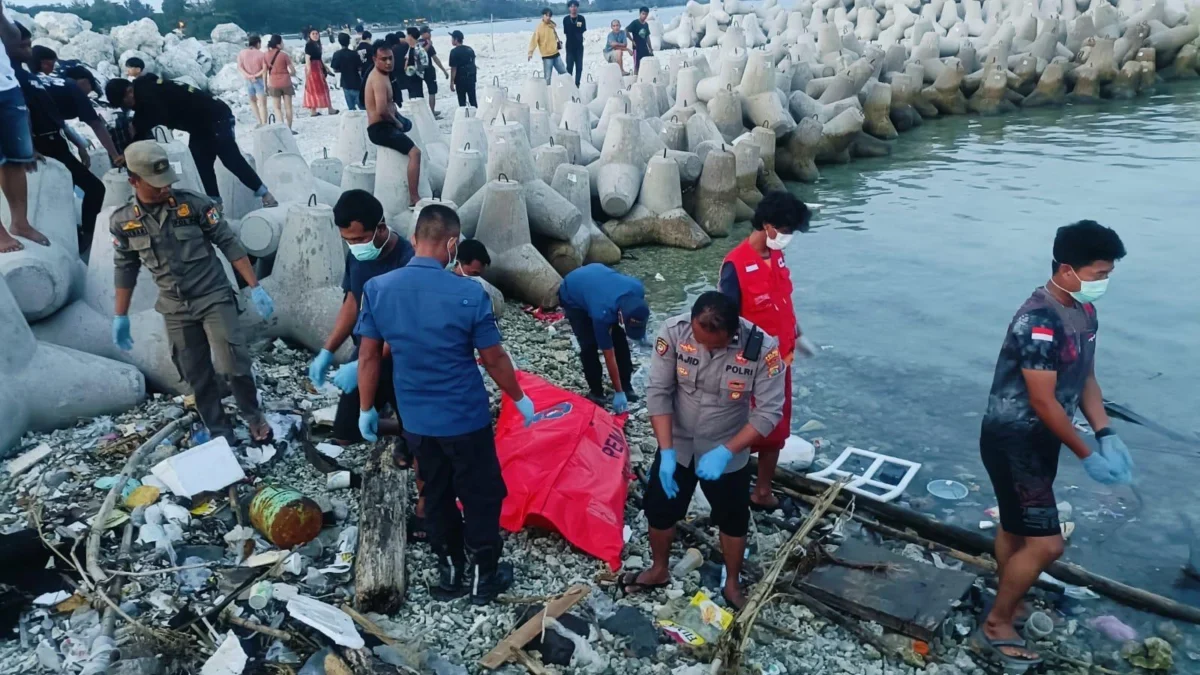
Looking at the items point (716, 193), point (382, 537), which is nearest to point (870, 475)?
point (382, 537)

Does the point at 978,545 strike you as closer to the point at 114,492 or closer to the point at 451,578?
the point at 451,578

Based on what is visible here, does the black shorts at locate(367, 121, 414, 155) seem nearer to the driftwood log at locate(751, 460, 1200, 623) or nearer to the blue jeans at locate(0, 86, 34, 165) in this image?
the blue jeans at locate(0, 86, 34, 165)

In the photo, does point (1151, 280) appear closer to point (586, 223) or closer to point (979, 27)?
point (586, 223)

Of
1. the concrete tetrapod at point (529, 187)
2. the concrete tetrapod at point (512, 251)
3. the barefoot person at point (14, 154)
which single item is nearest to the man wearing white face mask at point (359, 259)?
the barefoot person at point (14, 154)

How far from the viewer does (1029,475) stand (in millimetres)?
3707

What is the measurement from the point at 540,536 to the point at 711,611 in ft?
3.40

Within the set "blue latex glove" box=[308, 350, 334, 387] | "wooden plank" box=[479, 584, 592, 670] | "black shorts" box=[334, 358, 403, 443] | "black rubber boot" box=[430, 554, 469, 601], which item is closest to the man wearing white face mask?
"blue latex glove" box=[308, 350, 334, 387]

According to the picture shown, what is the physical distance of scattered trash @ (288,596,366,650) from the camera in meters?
3.62

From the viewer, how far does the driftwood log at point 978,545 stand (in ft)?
14.5

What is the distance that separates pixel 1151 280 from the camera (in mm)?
9695

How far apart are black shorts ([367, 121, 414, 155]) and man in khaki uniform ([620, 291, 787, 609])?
5.20 metres

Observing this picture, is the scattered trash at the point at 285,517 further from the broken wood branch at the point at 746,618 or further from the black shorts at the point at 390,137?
the black shorts at the point at 390,137

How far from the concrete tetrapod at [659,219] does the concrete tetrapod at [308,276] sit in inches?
187

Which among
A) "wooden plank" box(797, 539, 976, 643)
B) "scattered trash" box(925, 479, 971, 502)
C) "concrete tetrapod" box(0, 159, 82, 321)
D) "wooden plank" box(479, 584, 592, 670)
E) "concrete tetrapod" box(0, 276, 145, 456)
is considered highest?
"concrete tetrapod" box(0, 159, 82, 321)
